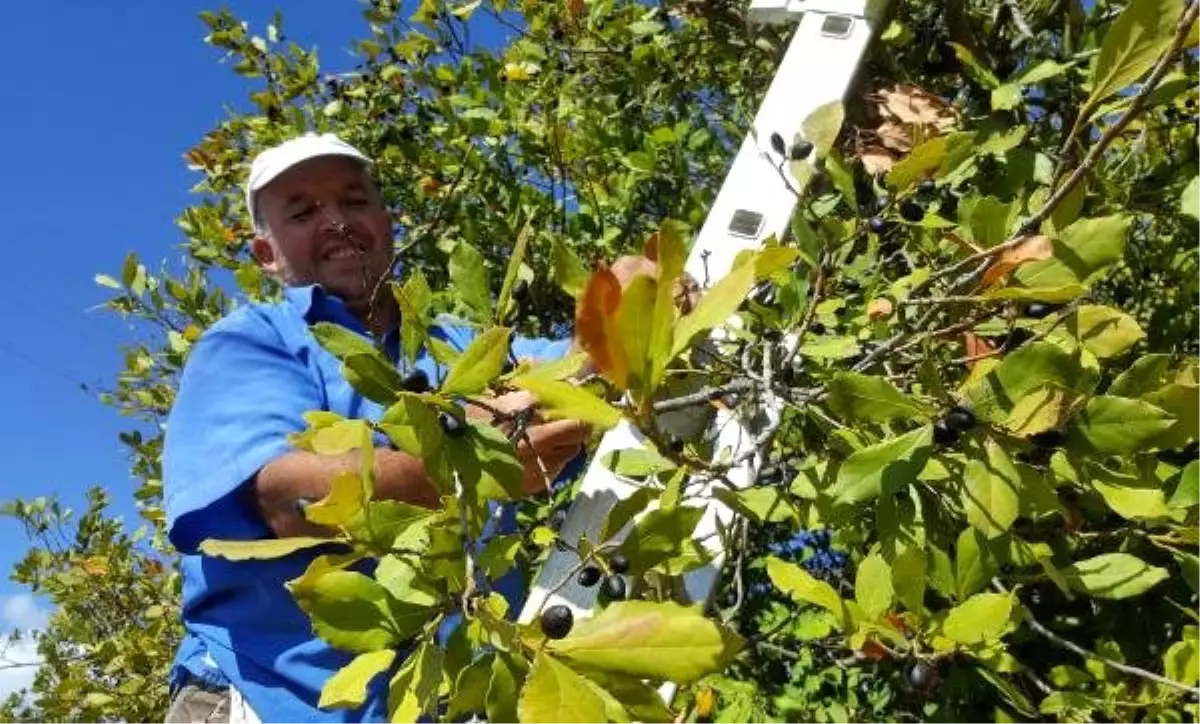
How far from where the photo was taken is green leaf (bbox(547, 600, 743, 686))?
0.66 metres

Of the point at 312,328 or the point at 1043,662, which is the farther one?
the point at 1043,662

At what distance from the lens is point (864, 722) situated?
2.52m

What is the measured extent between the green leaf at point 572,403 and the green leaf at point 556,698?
15 cm

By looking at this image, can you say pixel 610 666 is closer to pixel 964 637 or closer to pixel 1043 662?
pixel 964 637

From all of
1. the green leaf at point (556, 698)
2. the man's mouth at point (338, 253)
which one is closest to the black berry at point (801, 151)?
the green leaf at point (556, 698)

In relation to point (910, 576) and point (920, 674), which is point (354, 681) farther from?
point (920, 674)

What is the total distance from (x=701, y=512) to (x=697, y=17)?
175cm

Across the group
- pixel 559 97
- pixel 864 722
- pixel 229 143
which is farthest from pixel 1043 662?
pixel 229 143

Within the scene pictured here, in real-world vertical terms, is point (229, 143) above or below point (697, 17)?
above

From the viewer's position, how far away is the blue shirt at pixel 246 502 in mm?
1521

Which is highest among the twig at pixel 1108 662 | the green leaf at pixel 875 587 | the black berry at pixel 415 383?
the black berry at pixel 415 383

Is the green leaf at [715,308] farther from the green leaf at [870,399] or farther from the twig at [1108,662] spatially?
the twig at [1108,662]

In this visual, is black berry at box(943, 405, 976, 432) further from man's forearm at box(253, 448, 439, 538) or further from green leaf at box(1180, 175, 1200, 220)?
green leaf at box(1180, 175, 1200, 220)

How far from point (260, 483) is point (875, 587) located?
32.4 inches
